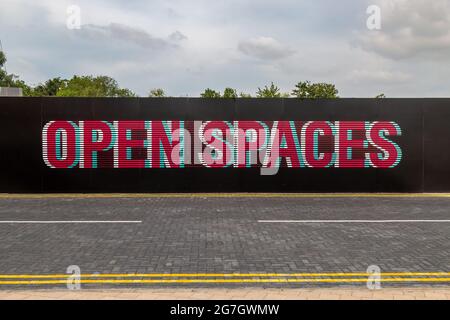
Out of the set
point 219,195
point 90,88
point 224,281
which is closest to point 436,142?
point 219,195

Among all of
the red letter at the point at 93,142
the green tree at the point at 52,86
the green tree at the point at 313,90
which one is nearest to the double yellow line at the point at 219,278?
the red letter at the point at 93,142

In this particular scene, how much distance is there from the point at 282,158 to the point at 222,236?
7490mm

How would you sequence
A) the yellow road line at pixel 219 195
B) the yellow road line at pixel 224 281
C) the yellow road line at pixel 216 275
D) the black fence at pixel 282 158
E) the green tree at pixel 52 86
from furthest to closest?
the green tree at pixel 52 86 < the black fence at pixel 282 158 < the yellow road line at pixel 219 195 < the yellow road line at pixel 216 275 < the yellow road line at pixel 224 281

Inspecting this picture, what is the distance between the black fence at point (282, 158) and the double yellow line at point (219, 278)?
955 cm

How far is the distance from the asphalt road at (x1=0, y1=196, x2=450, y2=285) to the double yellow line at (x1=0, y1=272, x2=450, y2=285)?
195 mm

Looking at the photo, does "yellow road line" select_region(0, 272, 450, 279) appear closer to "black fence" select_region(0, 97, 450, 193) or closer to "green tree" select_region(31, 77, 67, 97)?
"black fence" select_region(0, 97, 450, 193)

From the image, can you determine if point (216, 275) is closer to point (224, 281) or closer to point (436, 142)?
point (224, 281)

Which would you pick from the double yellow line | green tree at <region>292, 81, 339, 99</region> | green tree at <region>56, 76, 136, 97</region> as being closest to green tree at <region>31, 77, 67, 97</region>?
green tree at <region>56, 76, 136, 97</region>

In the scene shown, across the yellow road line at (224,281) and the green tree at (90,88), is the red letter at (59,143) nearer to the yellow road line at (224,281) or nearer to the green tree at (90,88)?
the yellow road line at (224,281)

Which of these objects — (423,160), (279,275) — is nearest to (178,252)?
(279,275)

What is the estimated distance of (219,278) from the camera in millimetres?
6672

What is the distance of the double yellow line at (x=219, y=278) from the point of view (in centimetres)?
651

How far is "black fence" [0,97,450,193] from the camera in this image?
16.2 m
